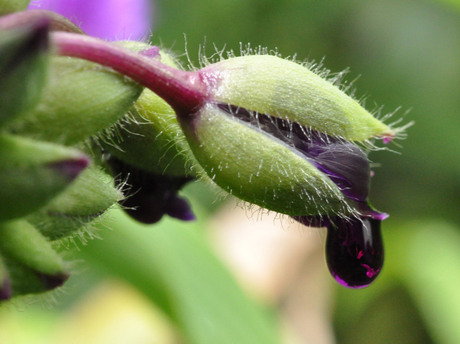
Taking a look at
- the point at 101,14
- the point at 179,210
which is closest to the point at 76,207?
the point at 179,210

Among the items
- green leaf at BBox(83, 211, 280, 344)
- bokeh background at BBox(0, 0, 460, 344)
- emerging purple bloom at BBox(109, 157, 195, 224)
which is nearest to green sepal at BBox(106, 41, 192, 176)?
emerging purple bloom at BBox(109, 157, 195, 224)

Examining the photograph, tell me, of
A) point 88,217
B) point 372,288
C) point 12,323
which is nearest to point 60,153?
point 88,217

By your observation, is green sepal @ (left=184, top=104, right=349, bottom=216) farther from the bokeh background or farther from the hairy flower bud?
the bokeh background

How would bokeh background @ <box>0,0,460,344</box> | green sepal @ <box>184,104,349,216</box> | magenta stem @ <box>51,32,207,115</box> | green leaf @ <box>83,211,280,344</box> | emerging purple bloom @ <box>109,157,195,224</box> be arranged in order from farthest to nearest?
1. bokeh background @ <box>0,0,460,344</box>
2. green leaf @ <box>83,211,280,344</box>
3. emerging purple bloom @ <box>109,157,195,224</box>
4. green sepal @ <box>184,104,349,216</box>
5. magenta stem @ <box>51,32,207,115</box>

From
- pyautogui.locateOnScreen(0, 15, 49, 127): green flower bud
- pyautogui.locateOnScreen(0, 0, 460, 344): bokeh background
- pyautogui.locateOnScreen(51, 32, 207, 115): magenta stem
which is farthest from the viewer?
pyautogui.locateOnScreen(0, 0, 460, 344): bokeh background

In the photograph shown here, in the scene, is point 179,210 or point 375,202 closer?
point 179,210

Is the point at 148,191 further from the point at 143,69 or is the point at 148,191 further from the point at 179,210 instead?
the point at 143,69
